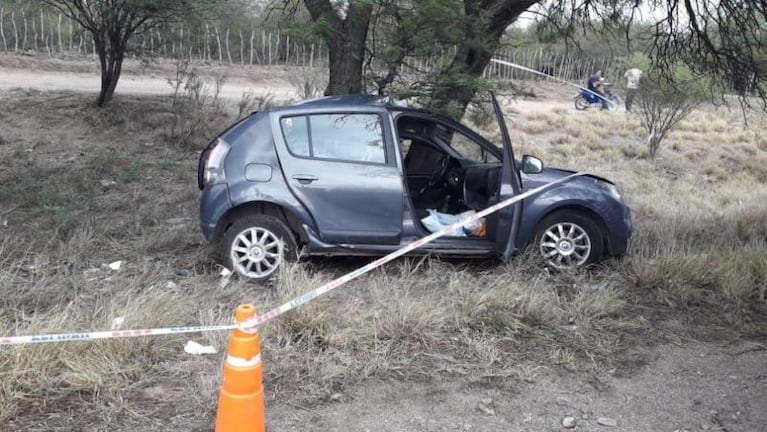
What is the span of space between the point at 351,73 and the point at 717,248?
442 cm

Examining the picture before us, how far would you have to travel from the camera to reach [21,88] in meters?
14.6

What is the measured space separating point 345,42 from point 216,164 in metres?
2.99

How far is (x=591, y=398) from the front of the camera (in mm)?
4117

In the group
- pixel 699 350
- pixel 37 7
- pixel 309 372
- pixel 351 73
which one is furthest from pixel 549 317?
pixel 37 7

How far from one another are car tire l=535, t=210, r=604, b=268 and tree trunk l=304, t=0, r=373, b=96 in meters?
2.88

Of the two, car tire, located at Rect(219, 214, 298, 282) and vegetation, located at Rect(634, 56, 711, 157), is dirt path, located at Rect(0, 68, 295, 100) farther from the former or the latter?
car tire, located at Rect(219, 214, 298, 282)

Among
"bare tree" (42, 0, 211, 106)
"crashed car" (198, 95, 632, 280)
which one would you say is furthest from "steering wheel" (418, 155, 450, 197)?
"bare tree" (42, 0, 211, 106)

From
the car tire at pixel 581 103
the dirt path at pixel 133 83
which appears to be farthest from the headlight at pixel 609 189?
the car tire at pixel 581 103

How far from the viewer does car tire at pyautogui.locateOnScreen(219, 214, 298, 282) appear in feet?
19.3

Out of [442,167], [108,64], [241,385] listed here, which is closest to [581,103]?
[108,64]

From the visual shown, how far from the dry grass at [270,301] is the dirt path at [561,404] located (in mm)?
171

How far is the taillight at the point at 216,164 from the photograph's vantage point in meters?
5.95

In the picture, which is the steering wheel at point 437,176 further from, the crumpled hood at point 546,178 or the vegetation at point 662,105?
the vegetation at point 662,105

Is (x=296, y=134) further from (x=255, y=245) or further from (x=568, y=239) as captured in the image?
(x=568, y=239)
